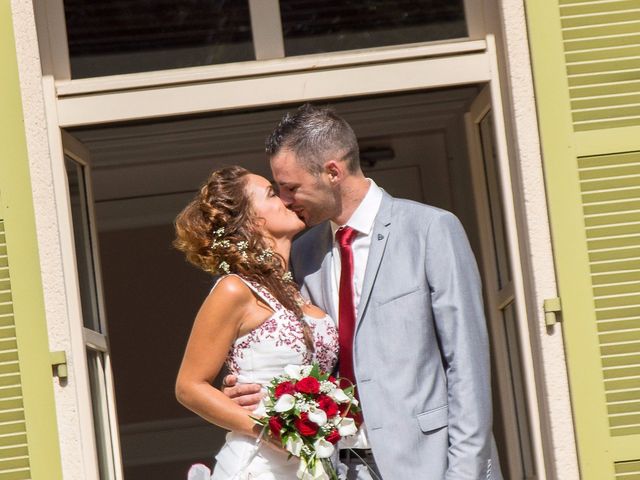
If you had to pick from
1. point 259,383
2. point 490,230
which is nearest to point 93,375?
point 259,383

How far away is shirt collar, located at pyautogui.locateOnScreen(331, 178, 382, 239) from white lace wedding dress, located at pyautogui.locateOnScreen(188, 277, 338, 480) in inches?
11.9

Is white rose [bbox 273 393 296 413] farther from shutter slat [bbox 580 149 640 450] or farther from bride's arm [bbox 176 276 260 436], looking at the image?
shutter slat [bbox 580 149 640 450]

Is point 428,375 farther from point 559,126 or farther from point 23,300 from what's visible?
point 23,300

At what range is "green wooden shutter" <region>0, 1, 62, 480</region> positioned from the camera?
4137mm

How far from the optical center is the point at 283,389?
359cm

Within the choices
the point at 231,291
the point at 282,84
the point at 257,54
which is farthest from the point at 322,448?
the point at 257,54

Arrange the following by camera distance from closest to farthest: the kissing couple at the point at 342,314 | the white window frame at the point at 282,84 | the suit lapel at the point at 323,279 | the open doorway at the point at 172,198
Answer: the kissing couple at the point at 342,314
the suit lapel at the point at 323,279
the white window frame at the point at 282,84
the open doorway at the point at 172,198

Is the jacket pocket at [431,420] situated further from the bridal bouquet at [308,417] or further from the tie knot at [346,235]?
the tie knot at [346,235]

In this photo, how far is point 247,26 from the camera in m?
4.51

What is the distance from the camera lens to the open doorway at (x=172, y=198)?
7062 millimetres

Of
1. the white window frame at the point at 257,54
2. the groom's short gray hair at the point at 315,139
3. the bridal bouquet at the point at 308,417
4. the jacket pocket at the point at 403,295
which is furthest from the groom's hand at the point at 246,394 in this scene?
the white window frame at the point at 257,54

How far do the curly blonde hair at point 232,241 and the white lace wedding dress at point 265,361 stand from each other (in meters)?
0.05

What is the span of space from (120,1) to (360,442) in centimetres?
182

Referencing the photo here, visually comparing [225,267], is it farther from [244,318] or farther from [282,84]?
[282,84]
